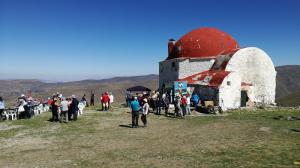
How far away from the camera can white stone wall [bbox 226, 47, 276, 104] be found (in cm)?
3173

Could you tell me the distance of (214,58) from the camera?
1318 inches

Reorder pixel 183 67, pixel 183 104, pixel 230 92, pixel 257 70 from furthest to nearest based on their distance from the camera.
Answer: pixel 183 67, pixel 257 70, pixel 230 92, pixel 183 104

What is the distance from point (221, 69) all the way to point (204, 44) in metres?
4.75

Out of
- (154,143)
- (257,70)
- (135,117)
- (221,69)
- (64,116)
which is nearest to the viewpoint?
(154,143)

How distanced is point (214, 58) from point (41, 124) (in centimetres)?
2010

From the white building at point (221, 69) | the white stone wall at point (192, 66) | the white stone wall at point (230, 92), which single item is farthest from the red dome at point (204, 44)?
the white stone wall at point (230, 92)

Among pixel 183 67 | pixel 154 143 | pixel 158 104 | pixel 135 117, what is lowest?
pixel 154 143

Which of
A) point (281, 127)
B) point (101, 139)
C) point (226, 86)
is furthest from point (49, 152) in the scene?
point (226, 86)

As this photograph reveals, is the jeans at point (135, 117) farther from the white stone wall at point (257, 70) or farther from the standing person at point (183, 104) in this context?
the white stone wall at point (257, 70)

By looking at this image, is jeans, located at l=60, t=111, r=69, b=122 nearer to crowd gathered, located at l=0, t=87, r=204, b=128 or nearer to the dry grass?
crowd gathered, located at l=0, t=87, r=204, b=128

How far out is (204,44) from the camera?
34969 mm

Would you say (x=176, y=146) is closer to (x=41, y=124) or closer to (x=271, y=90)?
(x=41, y=124)

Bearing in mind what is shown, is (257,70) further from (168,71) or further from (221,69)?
(168,71)

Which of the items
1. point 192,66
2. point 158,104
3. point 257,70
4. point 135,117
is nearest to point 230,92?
point 257,70
